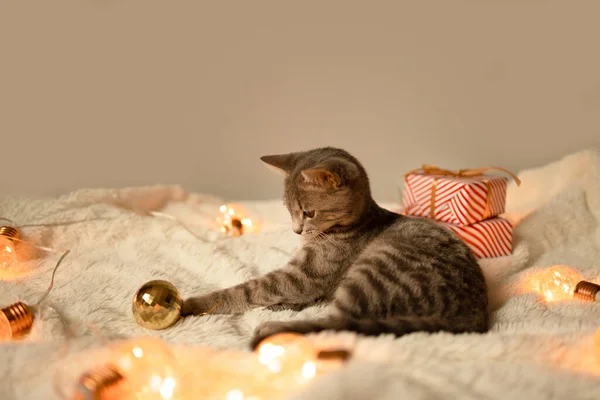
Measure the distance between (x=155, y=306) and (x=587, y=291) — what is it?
49.4 inches

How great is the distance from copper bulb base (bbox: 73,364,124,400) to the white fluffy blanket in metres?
0.10

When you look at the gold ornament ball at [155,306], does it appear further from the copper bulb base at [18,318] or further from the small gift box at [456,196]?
the small gift box at [456,196]

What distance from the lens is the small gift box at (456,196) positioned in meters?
1.87

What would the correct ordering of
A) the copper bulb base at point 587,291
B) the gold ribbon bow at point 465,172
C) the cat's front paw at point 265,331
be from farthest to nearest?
the gold ribbon bow at point 465,172 → the copper bulb base at point 587,291 → the cat's front paw at point 265,331

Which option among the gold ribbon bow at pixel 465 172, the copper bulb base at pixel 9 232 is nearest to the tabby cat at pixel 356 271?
the gold ribbon bow at pixel 465 172

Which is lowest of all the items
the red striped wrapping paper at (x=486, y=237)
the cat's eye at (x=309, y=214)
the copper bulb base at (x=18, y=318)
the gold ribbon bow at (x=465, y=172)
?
the copper bulb base at (x=18, y=318)

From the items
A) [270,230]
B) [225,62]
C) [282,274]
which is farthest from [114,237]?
[225,62]

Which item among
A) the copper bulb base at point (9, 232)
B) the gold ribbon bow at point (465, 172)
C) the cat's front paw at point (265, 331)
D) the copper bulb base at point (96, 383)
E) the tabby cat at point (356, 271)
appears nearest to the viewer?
the copper bulb base at point (96, 383)

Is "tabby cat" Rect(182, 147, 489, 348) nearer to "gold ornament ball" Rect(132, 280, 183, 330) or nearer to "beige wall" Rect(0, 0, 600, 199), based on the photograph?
"gold ornament ball" Rect(132, 280, 183, 330)

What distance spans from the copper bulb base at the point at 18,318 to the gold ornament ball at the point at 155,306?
26cm

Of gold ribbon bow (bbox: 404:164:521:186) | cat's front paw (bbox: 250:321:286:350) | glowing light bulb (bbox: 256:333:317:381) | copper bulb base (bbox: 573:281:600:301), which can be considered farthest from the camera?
gold ribbon bow (bbox: 404:164:521:186)

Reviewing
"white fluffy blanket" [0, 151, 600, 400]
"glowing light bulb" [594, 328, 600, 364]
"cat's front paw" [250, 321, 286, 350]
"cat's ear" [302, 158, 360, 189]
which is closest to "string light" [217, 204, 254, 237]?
"white fluffy blanket" [0, 151, 600, 400]

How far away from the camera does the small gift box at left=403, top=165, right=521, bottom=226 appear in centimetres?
187

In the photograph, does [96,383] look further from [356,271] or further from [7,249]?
[7,249]
